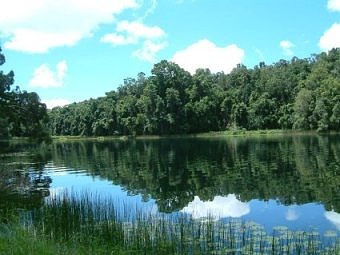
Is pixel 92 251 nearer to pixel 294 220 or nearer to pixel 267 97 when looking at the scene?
pixel 294 220

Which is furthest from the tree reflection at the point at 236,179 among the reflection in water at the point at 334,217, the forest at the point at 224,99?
the forest at the point at 224,99

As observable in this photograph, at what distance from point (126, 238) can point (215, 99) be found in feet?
511

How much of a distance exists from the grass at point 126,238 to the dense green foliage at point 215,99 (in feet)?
399

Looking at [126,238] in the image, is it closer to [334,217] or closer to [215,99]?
[334,217]

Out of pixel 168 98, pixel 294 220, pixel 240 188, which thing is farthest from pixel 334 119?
pixel 294 220

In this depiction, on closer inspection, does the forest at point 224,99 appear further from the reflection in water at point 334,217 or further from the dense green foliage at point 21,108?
the reflection in water at point 334,217

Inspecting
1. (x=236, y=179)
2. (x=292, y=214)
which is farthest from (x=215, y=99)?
(x=292, y=214)

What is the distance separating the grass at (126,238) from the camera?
13445 mm

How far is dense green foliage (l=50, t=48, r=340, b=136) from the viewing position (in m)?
152

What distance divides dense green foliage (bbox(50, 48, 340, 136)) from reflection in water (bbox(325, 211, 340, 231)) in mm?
114045

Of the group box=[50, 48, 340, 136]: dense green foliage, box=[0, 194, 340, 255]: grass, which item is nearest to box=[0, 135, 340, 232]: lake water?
box=[0, 194, 340, 255]: grass

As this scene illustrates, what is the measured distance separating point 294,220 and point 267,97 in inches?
5460

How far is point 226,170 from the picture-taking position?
45.7 metres

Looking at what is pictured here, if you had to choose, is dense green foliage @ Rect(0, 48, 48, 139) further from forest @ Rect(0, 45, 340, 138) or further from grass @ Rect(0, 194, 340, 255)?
forest @ Rect(0, 45, 340, 138)
